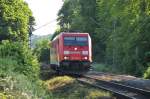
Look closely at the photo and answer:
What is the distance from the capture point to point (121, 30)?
58.7 m

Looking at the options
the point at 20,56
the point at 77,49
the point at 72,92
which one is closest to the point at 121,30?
the point at 77,49

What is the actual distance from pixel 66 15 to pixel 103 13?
44.7 meters

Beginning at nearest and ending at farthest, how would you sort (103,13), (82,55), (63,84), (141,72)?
1. (63,84)
2. (82,55)
3. (141,72)
4. (103,13)

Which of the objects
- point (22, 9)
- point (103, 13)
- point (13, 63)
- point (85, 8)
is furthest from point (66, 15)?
point (13, 63)

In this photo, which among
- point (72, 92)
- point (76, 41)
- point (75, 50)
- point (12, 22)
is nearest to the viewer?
point (72, 92)

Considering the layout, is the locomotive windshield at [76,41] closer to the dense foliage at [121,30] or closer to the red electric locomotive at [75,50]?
the red electric locomotive at [75,50]

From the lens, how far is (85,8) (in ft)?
298

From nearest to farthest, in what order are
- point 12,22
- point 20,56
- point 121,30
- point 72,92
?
point 20,56
point 72,92
point 12,22
point 121,30

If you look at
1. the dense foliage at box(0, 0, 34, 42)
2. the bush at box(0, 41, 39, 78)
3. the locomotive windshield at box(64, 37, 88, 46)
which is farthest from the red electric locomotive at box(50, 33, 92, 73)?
the bush at box(0, 41, 39, 78)

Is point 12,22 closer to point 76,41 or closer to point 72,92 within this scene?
point 76,41

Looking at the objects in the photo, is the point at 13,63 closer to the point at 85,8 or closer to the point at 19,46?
the point at 19,46

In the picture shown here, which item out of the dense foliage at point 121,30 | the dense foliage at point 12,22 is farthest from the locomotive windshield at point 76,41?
the dense foliage at point 121,30

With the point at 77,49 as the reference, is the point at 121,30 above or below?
above

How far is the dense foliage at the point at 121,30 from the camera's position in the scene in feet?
131
